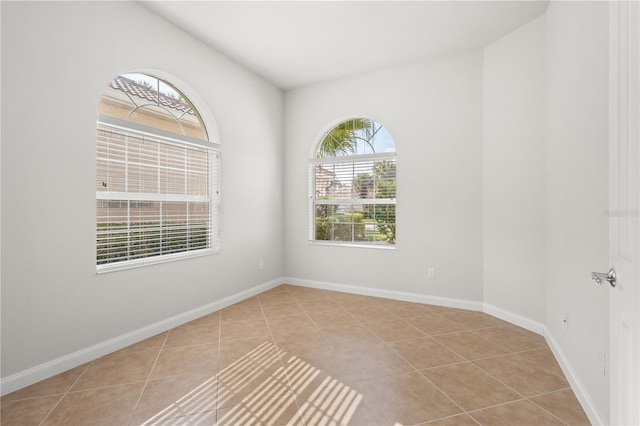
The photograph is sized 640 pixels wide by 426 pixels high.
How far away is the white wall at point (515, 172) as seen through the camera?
2754 mm

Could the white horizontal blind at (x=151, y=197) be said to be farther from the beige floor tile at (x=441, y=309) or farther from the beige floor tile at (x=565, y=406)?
the beige floor tile at (x=565, y=406)

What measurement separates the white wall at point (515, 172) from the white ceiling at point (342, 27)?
309mm

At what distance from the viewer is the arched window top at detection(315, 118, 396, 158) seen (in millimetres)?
3895

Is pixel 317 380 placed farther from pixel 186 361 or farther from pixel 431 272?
pixel 431 272

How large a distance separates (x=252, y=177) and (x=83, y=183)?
1.91 m

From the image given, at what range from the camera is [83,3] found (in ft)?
7.18

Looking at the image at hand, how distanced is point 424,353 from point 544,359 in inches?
34.2

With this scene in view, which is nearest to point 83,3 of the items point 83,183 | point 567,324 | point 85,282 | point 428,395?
point 83,183

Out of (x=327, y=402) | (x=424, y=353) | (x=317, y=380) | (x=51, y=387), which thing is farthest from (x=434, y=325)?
(x=51, y=387)

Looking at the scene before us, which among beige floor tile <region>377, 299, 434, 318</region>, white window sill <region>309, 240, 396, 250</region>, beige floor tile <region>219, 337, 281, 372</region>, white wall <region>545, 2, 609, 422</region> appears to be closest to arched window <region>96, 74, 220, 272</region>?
beige floor tile <region>219, 337, 281, 372</region>

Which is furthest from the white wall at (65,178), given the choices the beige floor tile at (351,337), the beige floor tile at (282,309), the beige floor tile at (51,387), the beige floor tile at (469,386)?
the beige floor tile at (469,386)

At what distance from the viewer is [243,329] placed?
2.84 metres

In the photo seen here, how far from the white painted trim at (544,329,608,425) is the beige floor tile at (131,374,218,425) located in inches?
80.1

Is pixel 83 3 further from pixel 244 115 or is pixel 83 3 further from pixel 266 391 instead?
pixel 266 391
